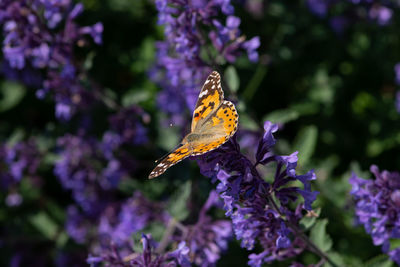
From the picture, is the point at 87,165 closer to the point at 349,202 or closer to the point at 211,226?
the point at 211,226

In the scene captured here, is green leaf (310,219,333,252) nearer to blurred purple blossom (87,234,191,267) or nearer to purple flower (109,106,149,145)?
blurred purple blossom (87,234,191,267)

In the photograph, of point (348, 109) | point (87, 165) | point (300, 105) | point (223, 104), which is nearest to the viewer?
point (223, 104)

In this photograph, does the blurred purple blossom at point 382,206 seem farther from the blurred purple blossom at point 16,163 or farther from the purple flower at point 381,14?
the blurred purple blossom at point 16,163

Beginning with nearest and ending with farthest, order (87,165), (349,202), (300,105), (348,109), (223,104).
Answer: (223,104)
(349,202)
(87,165)
(300,105)
(348,109)

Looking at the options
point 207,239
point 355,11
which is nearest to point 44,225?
point 207,239

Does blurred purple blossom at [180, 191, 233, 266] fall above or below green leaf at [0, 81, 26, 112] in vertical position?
below

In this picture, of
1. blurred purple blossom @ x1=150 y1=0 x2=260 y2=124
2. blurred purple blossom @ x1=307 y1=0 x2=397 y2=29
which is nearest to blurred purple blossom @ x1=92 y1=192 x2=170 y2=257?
blurred purple blossom @ x1=150 y1=0 x2=260 y2=124

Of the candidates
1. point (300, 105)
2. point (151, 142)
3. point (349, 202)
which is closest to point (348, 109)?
point (300, 105)

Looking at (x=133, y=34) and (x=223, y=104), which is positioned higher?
(x=223, y=104)
